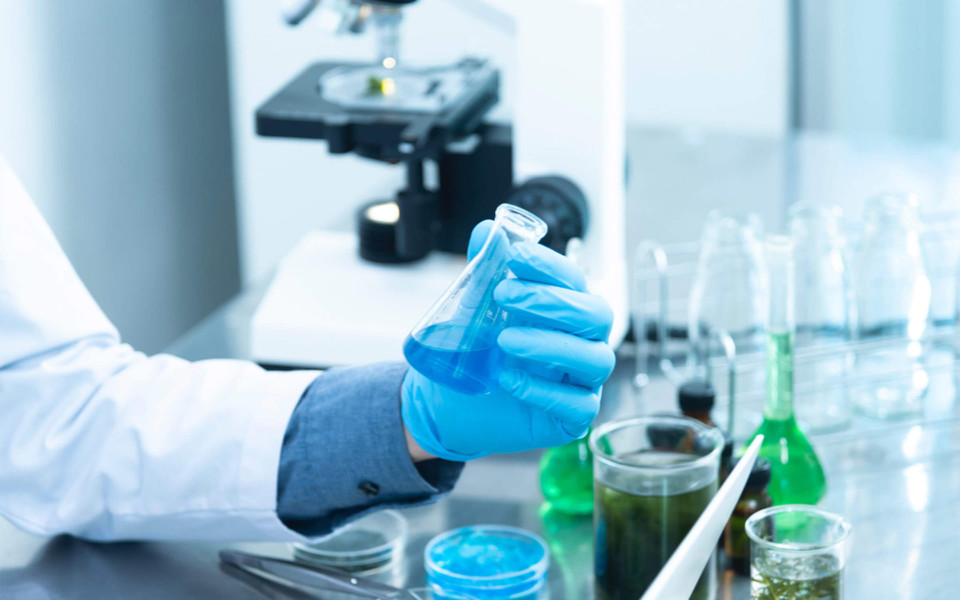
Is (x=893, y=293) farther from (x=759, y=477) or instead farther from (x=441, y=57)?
(x=441, y=57)

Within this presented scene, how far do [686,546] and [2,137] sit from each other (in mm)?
1925

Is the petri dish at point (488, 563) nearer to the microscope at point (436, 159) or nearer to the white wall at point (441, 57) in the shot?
the microscope at point (436, 159)

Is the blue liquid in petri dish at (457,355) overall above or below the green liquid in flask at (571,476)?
above

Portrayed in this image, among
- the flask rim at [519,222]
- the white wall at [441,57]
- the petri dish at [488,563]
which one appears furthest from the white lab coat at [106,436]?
the white wall at [441,57]

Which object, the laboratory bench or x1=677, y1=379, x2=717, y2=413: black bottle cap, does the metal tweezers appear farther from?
x1=677, y1=379, x2=717, y2=413: black bottle cap

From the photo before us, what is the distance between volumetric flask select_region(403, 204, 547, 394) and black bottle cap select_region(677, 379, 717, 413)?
30cm

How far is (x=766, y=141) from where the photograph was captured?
2541mm

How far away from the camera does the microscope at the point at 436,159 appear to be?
4.71ft

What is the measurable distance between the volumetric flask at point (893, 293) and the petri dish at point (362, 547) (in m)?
0.59

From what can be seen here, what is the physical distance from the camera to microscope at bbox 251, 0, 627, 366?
1436mm

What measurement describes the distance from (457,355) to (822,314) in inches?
30.6

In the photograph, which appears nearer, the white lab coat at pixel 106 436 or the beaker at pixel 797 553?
the beaker at pixel 797 553

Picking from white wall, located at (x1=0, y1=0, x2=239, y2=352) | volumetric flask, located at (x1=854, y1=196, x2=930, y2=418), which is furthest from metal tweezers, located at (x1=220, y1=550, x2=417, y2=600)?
white wall, located at (x1=0, y1=0, x2=239, y2=352)

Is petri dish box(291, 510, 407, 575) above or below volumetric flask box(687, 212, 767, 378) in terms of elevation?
below
